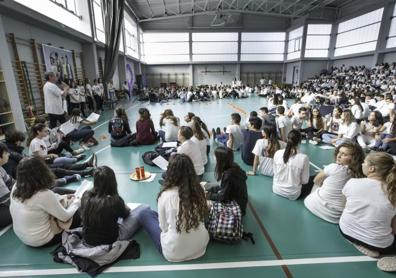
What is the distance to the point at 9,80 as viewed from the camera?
6316mm

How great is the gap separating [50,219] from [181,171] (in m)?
1.50

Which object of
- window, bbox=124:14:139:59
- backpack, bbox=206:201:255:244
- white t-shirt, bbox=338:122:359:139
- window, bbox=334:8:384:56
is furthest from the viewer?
window, bbox=124:14:139:59

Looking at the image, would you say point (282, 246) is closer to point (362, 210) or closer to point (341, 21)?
point (362, 210)

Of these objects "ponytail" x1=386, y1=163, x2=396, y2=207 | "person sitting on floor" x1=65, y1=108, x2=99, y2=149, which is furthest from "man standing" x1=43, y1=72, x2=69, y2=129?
"ponytail" x1=386, y1=163, x2=396, y2=207

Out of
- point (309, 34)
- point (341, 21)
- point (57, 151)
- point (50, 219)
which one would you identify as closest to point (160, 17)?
point (309, 34)

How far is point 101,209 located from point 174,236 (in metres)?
0.68

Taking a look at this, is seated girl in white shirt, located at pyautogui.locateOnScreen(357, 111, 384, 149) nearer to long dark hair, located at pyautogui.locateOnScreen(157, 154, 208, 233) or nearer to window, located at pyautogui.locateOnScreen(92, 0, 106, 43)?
long dark hair, located at pyautogui.locateOnScreen(157, 154, 208, 233)

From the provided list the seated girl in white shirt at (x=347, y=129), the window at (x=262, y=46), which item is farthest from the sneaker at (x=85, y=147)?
the window at (x=262, y=46)

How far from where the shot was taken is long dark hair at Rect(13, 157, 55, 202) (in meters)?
2.03

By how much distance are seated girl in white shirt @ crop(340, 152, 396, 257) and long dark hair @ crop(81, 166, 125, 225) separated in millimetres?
2322

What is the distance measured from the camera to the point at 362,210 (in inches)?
84.9

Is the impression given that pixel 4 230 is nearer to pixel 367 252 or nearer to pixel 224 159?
pixel 224 159

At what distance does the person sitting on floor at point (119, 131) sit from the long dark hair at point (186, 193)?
4254 millimetres

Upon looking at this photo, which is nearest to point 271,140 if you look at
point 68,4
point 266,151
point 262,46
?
point 266,151
